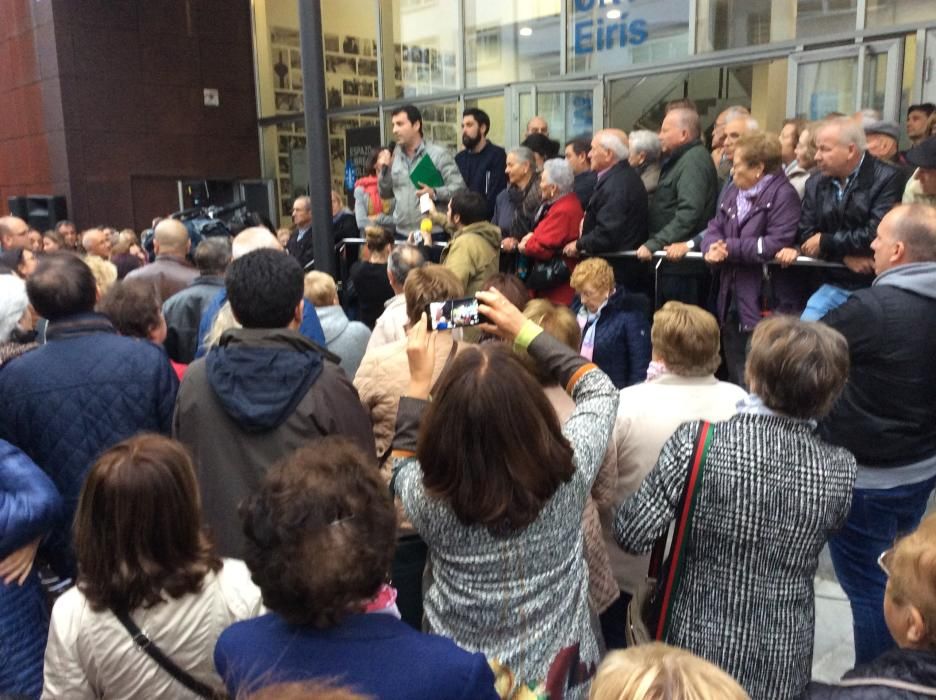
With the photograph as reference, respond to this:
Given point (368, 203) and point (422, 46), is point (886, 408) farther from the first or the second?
point (422, 46)

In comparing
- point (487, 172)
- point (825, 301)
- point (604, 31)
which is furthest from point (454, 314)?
point (604, 31)

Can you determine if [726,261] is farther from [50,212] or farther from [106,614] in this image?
[50,212]

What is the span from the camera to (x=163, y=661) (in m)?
1.83

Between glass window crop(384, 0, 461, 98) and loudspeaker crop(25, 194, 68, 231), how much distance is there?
5.78m

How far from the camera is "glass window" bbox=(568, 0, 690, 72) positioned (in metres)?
9.46

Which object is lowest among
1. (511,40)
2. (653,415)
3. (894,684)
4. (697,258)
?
(894,684)

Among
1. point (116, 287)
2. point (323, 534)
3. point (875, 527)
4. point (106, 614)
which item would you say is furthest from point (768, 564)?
point (116, 287)

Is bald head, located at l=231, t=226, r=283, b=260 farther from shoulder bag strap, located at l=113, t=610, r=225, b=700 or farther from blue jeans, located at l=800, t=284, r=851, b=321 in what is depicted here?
blue jeans, located at l=800, t=284, r=851, b=321

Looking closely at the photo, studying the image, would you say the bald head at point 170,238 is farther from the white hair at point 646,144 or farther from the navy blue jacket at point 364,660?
the navy blue jacket at point 364,660

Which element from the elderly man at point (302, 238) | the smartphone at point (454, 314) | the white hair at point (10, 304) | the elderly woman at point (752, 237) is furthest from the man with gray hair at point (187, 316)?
the elderly man at point (302, 238)

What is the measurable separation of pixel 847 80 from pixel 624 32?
11.2ft

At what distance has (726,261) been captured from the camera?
4918 millimetres

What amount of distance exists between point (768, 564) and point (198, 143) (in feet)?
47.4

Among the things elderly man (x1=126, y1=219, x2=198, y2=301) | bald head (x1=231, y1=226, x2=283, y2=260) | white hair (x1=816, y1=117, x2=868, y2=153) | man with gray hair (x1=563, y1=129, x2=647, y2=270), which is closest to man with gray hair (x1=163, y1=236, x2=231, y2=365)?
bald head (x1=231, y1=226, x2=283, y2=260)
